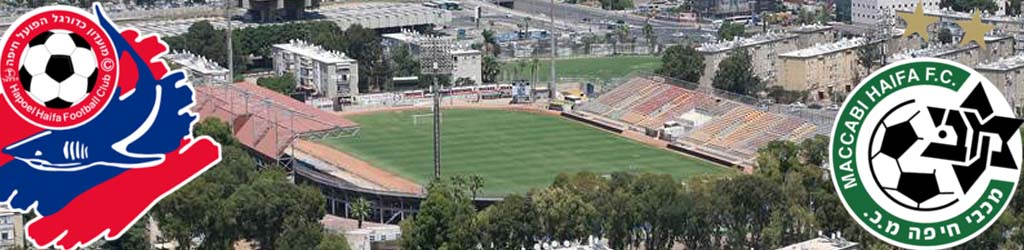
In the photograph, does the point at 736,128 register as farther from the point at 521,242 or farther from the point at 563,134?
the point at 521,242

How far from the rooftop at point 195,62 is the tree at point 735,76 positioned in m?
6.74

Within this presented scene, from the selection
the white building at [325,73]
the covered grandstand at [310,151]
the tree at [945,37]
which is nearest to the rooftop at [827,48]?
the tree at [945,37]

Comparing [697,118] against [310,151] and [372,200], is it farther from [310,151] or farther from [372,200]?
[372,200]

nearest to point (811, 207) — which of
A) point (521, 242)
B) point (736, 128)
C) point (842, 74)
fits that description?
point (521, 242)

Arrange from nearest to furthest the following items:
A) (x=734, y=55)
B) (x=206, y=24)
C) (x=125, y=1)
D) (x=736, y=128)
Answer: (x=736, y=128), (x=734, y=55), (x=206, y=24), (x=125, y=1)

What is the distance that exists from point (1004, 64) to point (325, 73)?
30.0ft

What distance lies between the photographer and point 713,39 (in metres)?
30.4

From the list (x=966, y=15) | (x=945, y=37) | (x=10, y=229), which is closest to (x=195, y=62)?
(x=945, y=37)

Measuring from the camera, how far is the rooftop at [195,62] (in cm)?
2502

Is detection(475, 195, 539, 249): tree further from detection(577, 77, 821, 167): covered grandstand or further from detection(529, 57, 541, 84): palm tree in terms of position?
detection(529, 57, 541, 84): palm tree

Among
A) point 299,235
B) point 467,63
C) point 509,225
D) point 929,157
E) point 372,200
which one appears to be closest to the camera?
point 929,157

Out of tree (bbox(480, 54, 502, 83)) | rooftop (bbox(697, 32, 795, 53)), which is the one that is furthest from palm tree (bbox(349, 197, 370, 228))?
rooftop (bbox(697, 32, 795, 53))

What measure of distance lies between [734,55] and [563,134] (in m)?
3.95

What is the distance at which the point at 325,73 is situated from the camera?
25.6 meters
